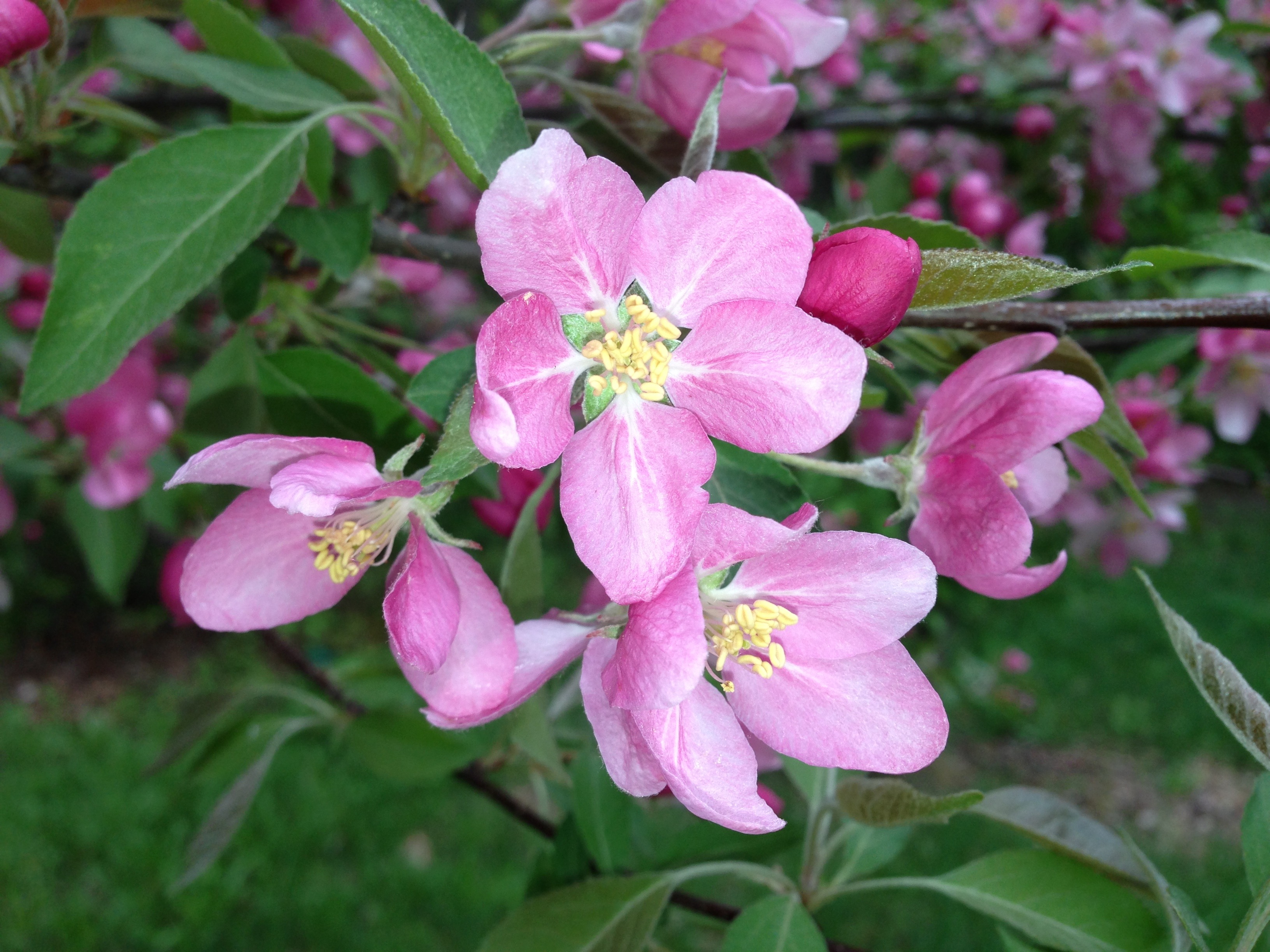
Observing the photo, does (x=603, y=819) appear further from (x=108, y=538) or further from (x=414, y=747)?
(x=108, y=538)

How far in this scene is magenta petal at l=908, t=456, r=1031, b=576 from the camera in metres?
0.67

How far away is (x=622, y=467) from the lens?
606 millimetres

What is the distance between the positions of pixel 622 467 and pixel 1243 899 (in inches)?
29.4

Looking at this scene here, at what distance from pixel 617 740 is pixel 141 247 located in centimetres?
61

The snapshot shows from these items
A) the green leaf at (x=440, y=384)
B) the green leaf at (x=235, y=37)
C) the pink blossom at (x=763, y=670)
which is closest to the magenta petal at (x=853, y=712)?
the pink blossom at (x=763, y=670)

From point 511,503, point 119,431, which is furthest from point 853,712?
point 119,431

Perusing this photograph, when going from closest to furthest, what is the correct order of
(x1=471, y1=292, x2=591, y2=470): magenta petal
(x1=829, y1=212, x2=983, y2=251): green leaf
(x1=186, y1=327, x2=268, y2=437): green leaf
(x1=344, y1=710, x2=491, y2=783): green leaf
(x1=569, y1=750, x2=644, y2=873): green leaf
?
1. (x1=471, y1=292, x2=591, y2=470): magenta petal
2. (x1=829, y1=212, x2=983, y2=251): green leaf
3. (x1=186, y1=327, x2=268, y2=437): green leaf
4. (x1=569, y1=750, x2=644, y2=873): green leaf
5. (x1=344, y1=710, x2=491, y2=783): green leaf

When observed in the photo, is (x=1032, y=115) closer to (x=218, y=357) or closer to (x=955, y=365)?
(x=955, y=365)

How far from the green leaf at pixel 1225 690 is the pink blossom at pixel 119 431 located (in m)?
1.85

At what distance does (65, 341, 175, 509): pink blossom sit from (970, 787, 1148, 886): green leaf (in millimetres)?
1711

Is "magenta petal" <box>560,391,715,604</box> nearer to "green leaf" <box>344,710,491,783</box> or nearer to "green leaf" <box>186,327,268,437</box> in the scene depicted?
"green leaf" <box>186,327,268,437</box>

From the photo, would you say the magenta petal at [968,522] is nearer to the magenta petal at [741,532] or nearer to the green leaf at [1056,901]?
the magenta petal at [741,532]

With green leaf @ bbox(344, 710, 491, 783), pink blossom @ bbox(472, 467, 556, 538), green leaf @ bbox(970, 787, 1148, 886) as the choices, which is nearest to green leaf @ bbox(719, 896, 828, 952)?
green leaf @ bbox(970, 787, 1148, 886)

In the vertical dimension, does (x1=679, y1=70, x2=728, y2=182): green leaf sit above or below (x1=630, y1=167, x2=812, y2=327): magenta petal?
above
